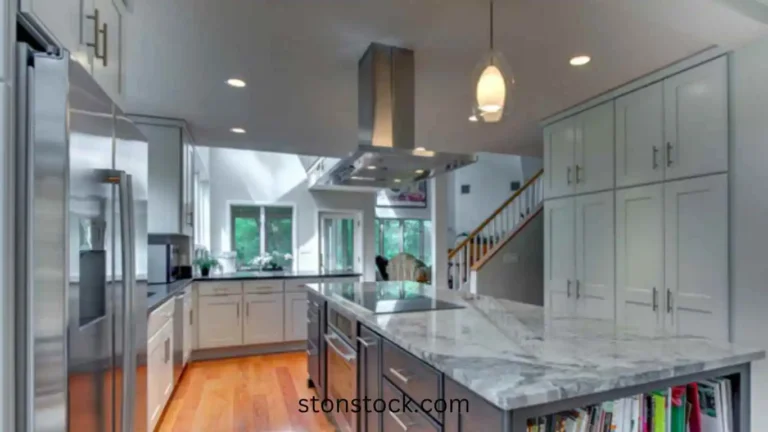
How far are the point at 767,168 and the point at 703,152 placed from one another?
0.36m

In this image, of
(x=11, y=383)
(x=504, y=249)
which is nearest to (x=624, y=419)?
(x=11, y=383)

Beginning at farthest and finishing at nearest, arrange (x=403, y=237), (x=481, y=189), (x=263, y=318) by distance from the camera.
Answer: (x=403, y=237) → (x=481, y=189) → (x=263, y=318)

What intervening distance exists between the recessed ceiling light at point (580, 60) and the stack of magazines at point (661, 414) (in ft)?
6.37

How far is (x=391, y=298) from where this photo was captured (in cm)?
256

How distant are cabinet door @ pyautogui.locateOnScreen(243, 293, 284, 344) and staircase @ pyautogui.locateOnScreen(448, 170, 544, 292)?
107 inches

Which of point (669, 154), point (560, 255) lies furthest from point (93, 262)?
point (560, 255)

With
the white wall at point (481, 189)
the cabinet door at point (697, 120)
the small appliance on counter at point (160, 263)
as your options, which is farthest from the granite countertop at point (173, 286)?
the white wall at point (481, 189)

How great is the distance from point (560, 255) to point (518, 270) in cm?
182

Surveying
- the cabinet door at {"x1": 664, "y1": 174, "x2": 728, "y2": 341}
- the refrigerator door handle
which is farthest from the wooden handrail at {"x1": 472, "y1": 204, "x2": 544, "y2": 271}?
the refrigerator door handle

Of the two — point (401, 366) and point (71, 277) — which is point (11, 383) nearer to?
point (71, 277)

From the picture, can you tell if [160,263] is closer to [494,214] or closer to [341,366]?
[341,366]

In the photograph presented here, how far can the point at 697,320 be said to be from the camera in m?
2.49

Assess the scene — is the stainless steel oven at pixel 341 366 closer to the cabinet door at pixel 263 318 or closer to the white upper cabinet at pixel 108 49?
the white upper cabinet at pixel 108 49

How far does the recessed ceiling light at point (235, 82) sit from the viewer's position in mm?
2879
